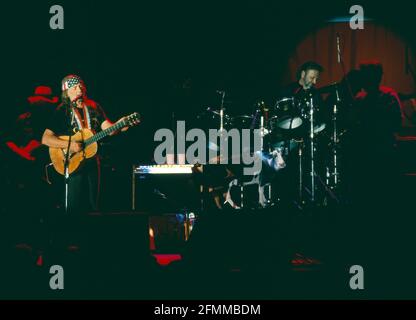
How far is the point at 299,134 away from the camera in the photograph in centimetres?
723

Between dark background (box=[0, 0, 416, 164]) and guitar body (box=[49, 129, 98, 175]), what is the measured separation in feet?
4.00

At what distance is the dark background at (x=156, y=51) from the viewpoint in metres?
7.79

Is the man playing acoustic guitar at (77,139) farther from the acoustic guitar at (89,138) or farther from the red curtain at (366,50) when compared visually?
the red curtain at (366,50)

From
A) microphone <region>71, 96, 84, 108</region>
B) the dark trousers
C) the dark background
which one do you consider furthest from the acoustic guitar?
the dark background

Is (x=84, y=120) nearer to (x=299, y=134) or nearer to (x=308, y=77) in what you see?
(x=299, y=134)

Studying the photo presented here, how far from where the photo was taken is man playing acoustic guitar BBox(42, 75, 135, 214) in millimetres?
6305

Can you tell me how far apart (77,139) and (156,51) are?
1.95 metres

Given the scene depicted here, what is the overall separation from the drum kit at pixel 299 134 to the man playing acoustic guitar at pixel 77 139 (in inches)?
67.5

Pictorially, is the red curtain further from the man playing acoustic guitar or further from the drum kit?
the man playing acoustic guitar

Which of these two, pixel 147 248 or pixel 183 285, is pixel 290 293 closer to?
pixel 183 285

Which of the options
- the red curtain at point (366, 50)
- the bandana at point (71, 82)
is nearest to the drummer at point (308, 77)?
the red curtain at point (366, 50)

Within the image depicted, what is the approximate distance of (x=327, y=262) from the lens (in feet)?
14.1

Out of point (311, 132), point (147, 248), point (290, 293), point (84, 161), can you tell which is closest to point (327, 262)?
point (290, 293)
